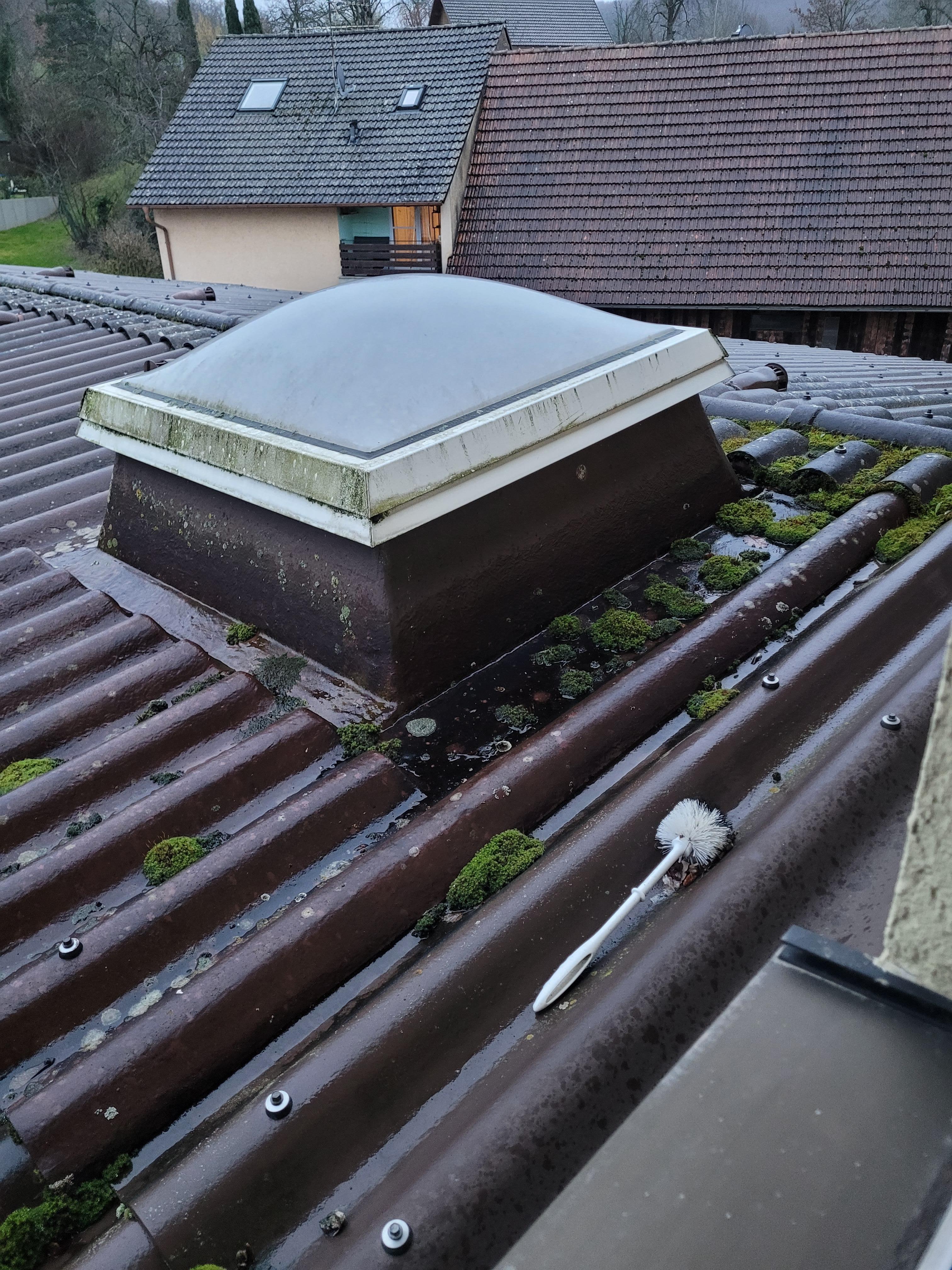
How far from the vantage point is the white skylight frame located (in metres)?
20.7

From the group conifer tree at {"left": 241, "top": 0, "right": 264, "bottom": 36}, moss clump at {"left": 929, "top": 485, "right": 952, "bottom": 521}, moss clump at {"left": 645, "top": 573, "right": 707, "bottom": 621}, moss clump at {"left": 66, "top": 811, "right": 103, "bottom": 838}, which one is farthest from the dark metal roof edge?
conifer tree at {"left": 241, "top": 0, "right": 264, "bottom": 36}

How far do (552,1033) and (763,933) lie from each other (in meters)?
0.51

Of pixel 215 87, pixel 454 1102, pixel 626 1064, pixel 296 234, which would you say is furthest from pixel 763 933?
pixel 215 87

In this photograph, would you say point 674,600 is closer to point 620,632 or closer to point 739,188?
point 620,632

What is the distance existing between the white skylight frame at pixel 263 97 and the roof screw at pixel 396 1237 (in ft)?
77.1

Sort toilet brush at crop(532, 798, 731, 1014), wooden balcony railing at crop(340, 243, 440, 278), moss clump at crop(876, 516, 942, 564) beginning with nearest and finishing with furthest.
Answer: toilet brush at crop(532, 798, 731, 1014) → moss clump at crop(876, 516, 942, 564) → wooden balcony railing at crop(340, 243, 440, 278)

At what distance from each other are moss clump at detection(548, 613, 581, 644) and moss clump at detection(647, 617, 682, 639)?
25cm

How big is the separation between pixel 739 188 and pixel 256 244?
1061 cm

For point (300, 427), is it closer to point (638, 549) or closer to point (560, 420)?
point (560, 420)

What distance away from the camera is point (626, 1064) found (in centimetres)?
169

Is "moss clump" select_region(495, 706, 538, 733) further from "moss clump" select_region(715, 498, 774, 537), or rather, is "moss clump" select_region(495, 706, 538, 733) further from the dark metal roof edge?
"moss clump" select_region(715, 498, 774, 537)

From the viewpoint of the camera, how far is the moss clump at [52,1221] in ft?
5.20

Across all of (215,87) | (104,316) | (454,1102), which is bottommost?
(454,1102)

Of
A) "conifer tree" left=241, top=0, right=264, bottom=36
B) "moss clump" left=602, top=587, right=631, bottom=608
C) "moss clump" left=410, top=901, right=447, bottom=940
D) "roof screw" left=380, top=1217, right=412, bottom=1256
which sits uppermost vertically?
"conifer tree" left=241, top=0, right=264, bottom=36
